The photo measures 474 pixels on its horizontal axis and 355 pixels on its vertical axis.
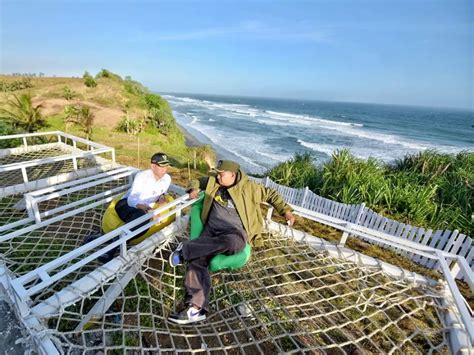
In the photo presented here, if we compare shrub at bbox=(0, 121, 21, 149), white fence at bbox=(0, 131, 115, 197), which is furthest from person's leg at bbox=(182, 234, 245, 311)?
shrub at bbox=(0, 121, 21, 149)

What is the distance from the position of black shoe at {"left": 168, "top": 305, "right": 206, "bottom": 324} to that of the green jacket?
93 centimetres

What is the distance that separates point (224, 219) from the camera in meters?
2.84

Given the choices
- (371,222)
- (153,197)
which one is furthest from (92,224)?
(371,222)

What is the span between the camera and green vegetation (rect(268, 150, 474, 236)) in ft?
19.0

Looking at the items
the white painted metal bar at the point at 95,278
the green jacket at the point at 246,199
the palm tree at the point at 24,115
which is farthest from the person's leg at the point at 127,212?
the palm tree at the point at 24,115

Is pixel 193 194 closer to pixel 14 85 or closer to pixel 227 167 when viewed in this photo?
pixel 227 167

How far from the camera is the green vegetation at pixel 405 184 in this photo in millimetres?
5781

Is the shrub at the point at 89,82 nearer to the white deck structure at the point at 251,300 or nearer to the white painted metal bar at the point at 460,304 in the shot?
the white deck structure at the point at 251,300

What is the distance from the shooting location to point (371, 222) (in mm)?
5477

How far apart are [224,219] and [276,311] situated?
1111 mm

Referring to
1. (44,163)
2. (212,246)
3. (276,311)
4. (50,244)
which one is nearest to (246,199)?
(212,246)

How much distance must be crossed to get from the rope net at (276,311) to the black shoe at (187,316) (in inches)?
2.0

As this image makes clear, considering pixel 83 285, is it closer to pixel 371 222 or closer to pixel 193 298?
pixel 193 298

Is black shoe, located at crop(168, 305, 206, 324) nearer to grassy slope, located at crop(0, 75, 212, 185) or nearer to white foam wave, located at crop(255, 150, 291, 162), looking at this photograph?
grassy slope, located at crop(0, 75, 212, 185)
